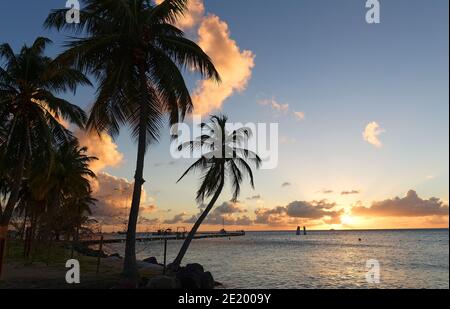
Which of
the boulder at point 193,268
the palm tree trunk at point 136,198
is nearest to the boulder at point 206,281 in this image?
the boulder at point 193,268

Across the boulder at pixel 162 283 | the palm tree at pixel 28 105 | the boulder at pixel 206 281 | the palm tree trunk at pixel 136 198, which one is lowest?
the boulder at pixel 206 281

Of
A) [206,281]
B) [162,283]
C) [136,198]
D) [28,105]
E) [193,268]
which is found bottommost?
[206,281]

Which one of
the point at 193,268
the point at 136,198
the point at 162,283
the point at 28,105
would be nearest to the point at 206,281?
the point at 193,268

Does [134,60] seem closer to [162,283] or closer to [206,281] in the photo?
[162,283]

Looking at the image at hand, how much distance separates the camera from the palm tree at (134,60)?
1892cm

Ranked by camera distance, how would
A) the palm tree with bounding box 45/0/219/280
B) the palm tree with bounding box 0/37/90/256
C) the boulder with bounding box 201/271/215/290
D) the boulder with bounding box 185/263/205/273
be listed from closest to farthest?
the palm tree with bounding box 45/0/219/280, the palm tree with bounding box 0/37/90/256, the boulder with bounding box 201/271/215/290, the boulder with bounding box 185/263/205/273

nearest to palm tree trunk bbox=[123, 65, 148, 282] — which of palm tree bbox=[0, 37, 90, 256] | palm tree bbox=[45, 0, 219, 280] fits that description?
palm tree bbox=[45, 0, 219, 280]

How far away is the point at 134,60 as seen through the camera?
63.2 feet

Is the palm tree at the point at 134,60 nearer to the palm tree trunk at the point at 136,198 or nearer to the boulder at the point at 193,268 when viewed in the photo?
the palm tree trunk at the point at 136,198

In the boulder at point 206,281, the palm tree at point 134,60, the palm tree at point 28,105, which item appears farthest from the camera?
the boulder at point 206,281

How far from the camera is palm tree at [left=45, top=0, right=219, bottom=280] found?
18922 mm

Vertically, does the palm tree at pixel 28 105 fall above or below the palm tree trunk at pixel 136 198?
above

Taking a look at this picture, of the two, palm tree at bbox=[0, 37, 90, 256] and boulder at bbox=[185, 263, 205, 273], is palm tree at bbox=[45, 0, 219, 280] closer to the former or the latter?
palm tree at bbox=[0, 37, 90, 256]

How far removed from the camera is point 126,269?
62.3 feet
